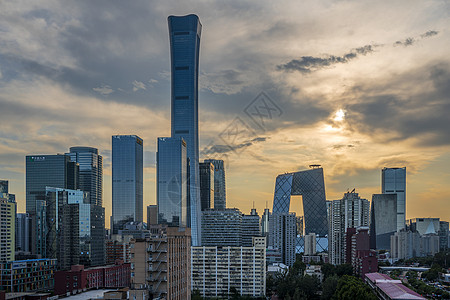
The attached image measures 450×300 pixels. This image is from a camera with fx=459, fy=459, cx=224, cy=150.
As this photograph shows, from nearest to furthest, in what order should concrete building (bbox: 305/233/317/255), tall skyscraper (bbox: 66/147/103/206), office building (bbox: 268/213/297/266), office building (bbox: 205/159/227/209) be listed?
1. office building (bbox: 268/213/297/266)
2. concrete building (bbox: 305/233/317/255)
3. tall skyscraper (bbox: 66/147/103/206)
4. office building (bbox: 205/159/227/209)

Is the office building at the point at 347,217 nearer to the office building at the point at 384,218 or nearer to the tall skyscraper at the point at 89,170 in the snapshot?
the office building at the point at 384,218

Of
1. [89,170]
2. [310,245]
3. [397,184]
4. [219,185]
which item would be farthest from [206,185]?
[397,184]

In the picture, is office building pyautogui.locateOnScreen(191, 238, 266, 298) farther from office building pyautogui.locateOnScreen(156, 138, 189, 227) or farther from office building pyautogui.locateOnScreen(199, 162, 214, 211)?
office building pyautogui.locateOnScreen(199, 162, 214, 211)

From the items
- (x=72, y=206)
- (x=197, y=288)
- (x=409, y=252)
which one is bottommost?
(x=409, y=252)

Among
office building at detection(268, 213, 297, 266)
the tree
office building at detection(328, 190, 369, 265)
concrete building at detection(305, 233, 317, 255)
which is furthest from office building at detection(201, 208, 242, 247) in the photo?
concrete building at detection(305, 233, 317, 255)

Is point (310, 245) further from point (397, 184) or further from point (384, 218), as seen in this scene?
point (397, 184)

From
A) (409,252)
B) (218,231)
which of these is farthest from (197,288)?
(409,252)

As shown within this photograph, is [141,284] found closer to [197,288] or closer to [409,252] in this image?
[197,288]
